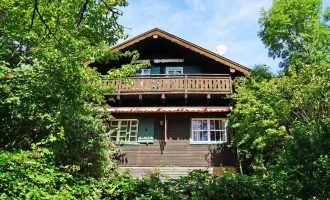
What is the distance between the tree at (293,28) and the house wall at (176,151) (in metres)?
6.02

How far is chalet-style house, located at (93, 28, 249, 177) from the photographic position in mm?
13320

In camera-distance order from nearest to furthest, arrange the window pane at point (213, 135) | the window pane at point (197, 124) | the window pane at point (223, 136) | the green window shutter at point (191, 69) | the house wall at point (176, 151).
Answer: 1. the house wall at point (176, 151)
2. the window pane at point (223, 136)
3. the window pane at point (213, 135)
4. the window pane at point (197, 124)
5. the green window shutter at point (191, 69)

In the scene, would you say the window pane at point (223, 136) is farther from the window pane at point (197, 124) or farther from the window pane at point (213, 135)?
the window pane at point (197, 124)

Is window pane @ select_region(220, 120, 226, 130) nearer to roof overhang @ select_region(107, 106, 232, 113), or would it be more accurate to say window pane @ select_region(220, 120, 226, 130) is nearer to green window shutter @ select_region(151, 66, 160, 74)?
roof overhang @ select_region(107, 106, 232, 113)

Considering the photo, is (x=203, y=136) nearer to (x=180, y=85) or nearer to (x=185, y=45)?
(x=180, y=85)

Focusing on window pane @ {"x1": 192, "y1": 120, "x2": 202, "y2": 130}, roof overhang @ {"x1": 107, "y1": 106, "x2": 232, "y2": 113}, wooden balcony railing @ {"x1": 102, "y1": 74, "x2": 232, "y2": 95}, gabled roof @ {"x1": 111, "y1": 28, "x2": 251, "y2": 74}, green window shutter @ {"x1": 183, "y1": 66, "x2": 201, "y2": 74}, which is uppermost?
gabled roof @ {"x1": 111, "y1": 28, "x2": 251, "y2": 74}

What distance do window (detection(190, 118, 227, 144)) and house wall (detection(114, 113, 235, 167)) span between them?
0.67 feet

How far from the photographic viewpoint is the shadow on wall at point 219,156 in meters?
13.0

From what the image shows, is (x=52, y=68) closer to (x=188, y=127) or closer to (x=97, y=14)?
(x=97, y=14)

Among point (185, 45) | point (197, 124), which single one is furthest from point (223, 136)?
point (185, 45)

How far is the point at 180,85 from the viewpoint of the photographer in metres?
14.1

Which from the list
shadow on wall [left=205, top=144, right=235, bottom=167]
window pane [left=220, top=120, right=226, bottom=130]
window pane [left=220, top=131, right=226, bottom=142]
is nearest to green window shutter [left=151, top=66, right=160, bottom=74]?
window pane [left=220, top=120, right=226, bottom=130]

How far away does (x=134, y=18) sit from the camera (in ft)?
14.6

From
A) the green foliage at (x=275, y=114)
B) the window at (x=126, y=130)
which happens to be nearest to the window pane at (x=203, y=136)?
the green foliage at (x=275, y=114)
